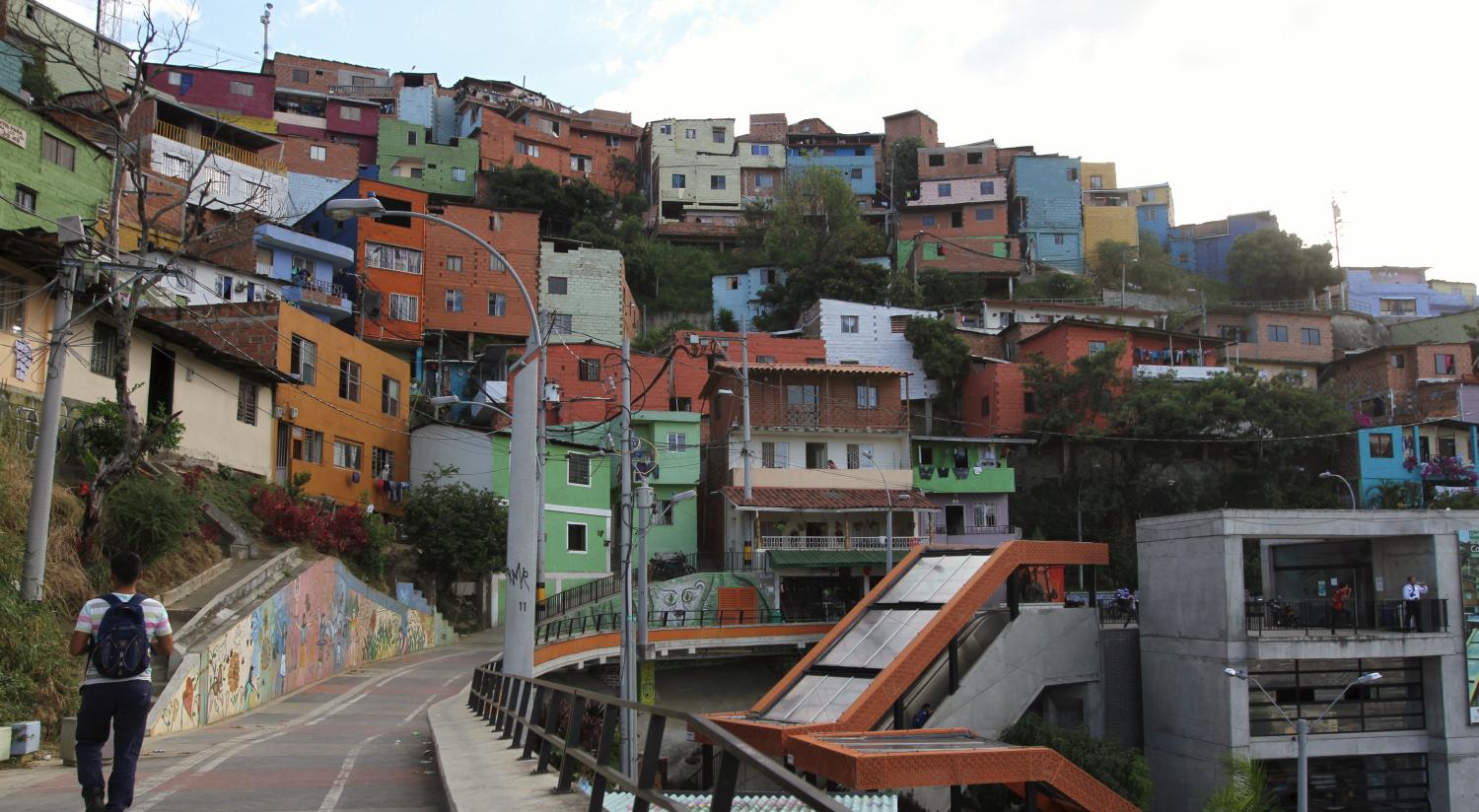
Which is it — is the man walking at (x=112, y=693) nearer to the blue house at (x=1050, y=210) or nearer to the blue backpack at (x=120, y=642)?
the blue backpack at (x=120, y=642)

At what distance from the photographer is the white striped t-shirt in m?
7.03

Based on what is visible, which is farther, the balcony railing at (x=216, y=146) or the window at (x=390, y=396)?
the balcony railing at (x=216, y=146)

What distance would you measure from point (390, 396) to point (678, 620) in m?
15.0

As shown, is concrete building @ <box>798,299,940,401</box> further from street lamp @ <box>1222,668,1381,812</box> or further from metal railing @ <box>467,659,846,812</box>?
metal railing @ <box>467,659,846,812</box>

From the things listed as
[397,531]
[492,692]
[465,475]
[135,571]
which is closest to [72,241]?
[492,692]

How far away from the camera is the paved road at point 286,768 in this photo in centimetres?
948

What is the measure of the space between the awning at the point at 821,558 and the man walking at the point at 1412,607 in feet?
66.1

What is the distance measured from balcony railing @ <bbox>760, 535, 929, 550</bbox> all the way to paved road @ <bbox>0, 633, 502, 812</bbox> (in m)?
25.4

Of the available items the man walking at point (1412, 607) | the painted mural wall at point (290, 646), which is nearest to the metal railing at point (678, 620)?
the painted mural wall at point (290, 646)

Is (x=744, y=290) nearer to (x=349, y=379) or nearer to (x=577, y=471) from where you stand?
(x=577, y=471)

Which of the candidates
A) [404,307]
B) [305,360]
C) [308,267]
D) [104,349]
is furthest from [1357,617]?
[308,267]

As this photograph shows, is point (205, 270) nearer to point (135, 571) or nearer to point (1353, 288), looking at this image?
point (135, 571)

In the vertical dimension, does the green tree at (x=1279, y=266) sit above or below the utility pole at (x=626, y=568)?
above

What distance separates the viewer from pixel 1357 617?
29.9m
